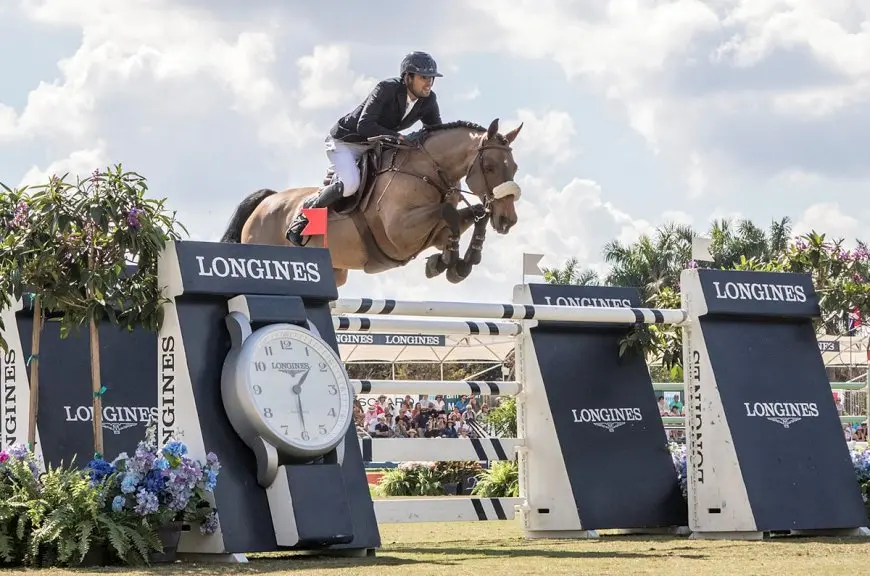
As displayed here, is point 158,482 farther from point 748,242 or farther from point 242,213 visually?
point 748,242

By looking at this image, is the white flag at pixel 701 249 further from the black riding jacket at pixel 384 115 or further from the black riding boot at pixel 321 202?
the black riding boot at pixel 321 202

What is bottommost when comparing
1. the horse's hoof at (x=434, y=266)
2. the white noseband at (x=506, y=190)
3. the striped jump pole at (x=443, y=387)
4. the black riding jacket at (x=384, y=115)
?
the striped jump pole at (x=443, y=387)

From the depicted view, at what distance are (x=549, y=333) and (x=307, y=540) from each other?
2.95m

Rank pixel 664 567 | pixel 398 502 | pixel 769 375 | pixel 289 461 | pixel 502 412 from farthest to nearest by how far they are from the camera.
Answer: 1. pixel 502 412
2. pixel 769 375
3. pixel 398 502
4. pixel 289 461
5. pixel 664 567

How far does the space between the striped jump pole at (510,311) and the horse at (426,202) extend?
1908 mm

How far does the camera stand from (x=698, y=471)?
814cm

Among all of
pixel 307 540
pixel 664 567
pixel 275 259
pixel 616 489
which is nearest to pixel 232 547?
pixel 307 540

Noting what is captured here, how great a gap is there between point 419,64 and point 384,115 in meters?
0.49

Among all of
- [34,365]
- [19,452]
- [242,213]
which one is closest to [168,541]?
[19,452]

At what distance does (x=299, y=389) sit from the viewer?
6.34 meters

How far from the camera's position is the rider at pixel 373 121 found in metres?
10.1

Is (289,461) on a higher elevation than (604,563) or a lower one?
higher

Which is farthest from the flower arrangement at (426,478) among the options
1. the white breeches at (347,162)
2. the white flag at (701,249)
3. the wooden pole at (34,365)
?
the wooden pole at (34,365)

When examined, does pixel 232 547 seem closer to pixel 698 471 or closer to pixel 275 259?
pixel 275 259
